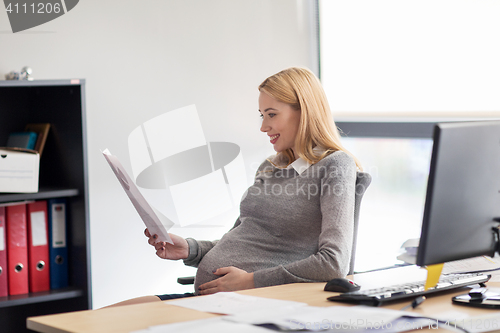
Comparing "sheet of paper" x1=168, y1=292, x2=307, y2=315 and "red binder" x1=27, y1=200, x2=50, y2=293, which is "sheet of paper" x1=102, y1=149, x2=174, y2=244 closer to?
"sheet of paper" x1=168, y1=292, x2=307, y2=315

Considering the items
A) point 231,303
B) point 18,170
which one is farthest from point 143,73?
point 231,303

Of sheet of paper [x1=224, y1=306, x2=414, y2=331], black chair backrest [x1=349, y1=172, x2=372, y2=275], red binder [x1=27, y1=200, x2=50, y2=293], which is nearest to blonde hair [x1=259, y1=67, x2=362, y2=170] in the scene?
black chair backrest [x1=349, y1=172, x2=372, y2=275]

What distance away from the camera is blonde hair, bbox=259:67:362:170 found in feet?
6.22

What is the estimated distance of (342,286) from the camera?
1292mm

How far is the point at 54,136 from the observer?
2.36 metres

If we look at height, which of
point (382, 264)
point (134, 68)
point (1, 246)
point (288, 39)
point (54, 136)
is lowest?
point (382, 264)

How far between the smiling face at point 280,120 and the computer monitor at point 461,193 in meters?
0.87

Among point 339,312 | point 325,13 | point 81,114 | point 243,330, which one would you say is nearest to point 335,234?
point 339,312

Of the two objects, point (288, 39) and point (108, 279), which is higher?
point (288, 39)

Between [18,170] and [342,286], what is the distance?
147 centimetres

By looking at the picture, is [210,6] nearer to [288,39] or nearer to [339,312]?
[288,39]

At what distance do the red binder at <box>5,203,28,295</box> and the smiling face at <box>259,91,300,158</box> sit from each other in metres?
1.12

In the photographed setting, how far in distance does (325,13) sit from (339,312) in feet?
8.06

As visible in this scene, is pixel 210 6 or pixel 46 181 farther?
pixel 210 6
